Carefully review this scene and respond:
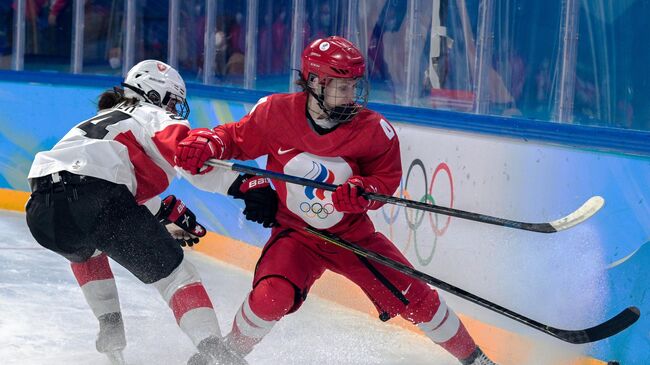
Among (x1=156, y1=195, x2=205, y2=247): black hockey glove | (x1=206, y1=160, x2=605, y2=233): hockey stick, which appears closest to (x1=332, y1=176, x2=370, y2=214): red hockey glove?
(x1=206, y1=160, x2=605, y2=233): hockey stick

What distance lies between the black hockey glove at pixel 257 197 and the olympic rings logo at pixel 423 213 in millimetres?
971

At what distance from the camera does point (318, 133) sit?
3152 millimetres

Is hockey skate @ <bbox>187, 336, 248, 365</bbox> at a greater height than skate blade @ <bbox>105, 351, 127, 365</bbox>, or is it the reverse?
hockey skate @ <bbox>187, 336, 248, 365</bbox>

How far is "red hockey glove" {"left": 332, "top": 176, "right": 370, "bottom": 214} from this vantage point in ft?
9.73

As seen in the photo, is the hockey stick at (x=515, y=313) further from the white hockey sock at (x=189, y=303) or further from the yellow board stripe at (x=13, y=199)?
the yellow board stripe at (x=13, y=199)

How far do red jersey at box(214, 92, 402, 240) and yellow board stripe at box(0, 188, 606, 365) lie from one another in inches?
30.5

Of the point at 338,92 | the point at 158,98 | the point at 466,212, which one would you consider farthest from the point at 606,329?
the point at 158,98

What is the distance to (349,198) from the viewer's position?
2.97 metres

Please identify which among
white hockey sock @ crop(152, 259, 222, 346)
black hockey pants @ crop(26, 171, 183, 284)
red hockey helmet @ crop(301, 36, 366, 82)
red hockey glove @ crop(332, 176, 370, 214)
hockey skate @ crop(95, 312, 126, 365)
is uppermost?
red hockey helmet @ crop(301, 36, 366, 82)

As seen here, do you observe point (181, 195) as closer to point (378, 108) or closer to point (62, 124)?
point (62, 124)

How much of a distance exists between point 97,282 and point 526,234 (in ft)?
4.61

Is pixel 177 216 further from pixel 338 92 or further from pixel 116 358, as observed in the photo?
pixel 338 92

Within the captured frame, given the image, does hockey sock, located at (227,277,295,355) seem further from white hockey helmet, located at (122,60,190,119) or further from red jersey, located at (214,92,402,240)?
white hockey helmet, located at (122,60,190,119)

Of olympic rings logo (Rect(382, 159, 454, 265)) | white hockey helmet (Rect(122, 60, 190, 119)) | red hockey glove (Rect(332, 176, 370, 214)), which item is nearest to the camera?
red hockey glove (Rect(332, 176, 370, 214))
